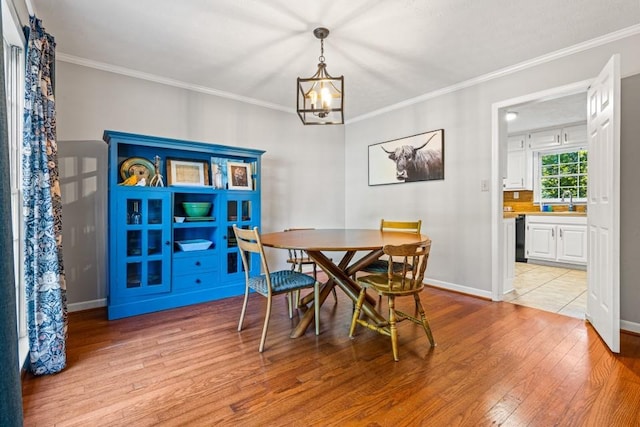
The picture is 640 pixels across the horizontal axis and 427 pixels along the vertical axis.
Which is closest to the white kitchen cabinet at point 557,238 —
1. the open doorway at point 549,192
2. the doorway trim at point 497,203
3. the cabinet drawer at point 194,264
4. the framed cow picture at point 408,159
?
the open doorway at point 549,192

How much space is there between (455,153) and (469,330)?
201 centimetres

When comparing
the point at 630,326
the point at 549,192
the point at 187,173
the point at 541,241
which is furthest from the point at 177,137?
the point at 549,192

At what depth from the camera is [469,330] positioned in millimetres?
2461

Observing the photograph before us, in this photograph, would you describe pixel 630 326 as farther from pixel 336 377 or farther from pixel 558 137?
pixel 558 137

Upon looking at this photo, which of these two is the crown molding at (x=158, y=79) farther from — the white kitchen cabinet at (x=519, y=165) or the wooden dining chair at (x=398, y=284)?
the white kitchen cabinet at (x=519, y=165)

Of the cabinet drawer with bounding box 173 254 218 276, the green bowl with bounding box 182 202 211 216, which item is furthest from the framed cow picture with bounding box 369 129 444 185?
the cabinet drawer with bounding box 173 254 218 276

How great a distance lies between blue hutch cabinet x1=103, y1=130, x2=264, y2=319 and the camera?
2750mm

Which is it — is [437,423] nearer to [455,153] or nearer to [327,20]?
[327,20]

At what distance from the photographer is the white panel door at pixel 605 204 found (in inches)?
81.2

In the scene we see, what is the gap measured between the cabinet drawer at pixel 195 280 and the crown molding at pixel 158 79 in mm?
2080

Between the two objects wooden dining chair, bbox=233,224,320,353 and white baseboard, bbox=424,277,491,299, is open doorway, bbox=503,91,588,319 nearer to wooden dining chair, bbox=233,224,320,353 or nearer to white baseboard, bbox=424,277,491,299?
white baseboard, bbox=424,277,491,299

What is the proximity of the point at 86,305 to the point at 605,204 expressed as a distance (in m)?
4.44

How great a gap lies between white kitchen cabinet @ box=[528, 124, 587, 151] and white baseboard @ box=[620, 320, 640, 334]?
370 centimetres

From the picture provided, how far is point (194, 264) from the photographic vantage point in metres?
3.16
